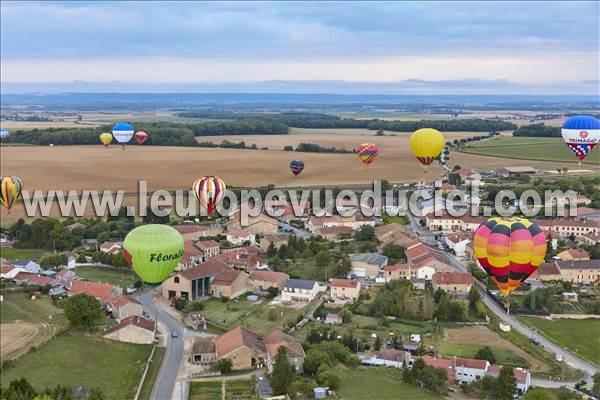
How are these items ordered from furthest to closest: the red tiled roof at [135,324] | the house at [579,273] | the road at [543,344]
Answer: the house at [579,273] → the red tiled roof at [135,324] → the road at [543,344]

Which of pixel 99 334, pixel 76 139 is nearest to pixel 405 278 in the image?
pixel 99 334

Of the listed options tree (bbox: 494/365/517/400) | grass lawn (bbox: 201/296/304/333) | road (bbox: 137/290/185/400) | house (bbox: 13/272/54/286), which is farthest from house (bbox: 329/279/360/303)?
house (bbox: 13/272/54/286)

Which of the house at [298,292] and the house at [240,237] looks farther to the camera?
the house at [240,237]

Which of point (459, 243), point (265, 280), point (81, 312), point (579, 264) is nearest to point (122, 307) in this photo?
point (81, 312)

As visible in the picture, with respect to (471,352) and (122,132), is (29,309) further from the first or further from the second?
(122,132)

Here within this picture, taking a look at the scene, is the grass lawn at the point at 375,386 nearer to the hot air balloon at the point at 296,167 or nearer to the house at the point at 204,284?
the house at the point at 204,284

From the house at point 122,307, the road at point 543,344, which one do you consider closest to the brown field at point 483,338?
the road at point 543,344
